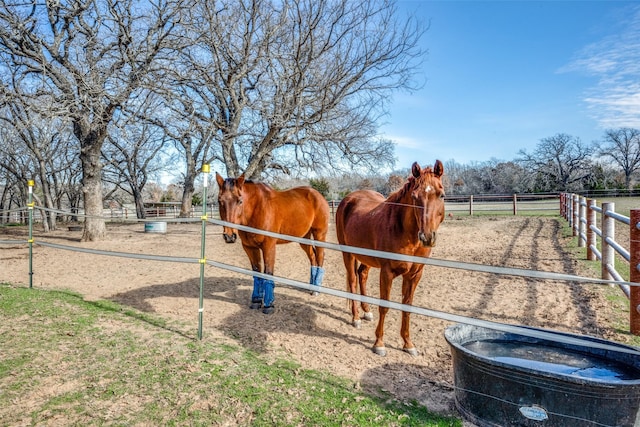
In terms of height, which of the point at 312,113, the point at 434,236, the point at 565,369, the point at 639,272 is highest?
the point at 312,113

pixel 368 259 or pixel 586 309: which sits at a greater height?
pixel 368 259

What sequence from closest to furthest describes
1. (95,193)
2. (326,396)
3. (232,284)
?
(326,396) → (232,284) → (95,193)

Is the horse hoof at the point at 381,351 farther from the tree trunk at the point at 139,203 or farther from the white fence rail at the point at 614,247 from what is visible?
the tree trunk at the point at 139,203

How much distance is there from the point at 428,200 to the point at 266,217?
2489 millimetres

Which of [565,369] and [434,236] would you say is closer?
[565,369]

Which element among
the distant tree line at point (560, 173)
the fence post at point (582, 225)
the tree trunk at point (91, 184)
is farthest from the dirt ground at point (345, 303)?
the distant tree line at point (560, 173)

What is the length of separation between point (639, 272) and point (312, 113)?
982 cm

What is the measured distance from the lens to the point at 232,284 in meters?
6.32

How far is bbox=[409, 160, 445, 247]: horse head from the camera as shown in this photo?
2.82 m

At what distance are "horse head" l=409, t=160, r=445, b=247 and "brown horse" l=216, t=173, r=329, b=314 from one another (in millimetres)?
2145

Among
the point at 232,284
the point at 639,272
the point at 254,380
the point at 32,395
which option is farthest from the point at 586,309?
the point at 32,395

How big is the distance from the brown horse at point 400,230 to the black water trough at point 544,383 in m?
0.78

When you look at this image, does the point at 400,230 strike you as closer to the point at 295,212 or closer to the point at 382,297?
the point at 382,297

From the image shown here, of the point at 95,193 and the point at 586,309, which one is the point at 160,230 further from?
the point at 586,309
